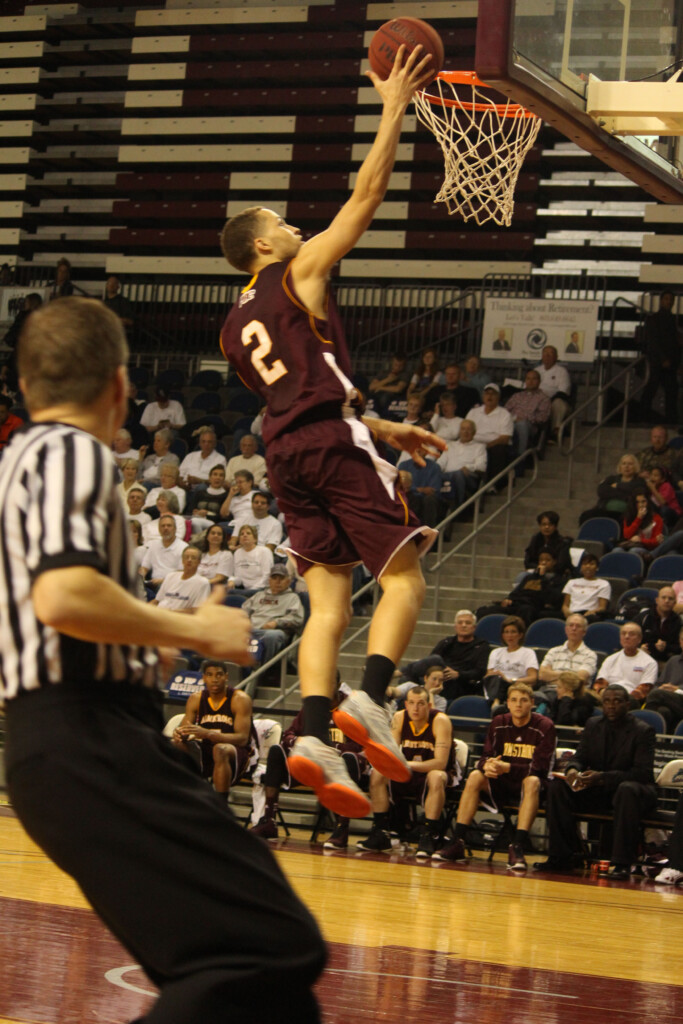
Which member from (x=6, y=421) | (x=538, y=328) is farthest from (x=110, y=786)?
(x=6, y=421)

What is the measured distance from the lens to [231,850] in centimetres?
215

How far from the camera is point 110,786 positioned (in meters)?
2.11

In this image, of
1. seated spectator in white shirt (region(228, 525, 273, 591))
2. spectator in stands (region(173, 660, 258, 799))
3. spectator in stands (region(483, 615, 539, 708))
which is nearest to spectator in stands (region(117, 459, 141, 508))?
seated spectator in white shirt (region(228, 525, 273, 591))

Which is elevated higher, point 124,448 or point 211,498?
point 124,448

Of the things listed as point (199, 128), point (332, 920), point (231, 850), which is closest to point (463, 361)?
point (199, 128)

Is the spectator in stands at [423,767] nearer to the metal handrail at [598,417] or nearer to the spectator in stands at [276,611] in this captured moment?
the spectator in stands at [276,611]

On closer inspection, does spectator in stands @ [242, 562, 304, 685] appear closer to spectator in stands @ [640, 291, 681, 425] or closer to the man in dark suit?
the man in dark suit

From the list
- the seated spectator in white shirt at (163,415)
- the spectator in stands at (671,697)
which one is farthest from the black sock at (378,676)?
the seated spectator in white shirt at (163,415)

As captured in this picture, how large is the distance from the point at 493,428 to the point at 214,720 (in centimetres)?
576

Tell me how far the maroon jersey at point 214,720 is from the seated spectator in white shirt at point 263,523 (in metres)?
3.23

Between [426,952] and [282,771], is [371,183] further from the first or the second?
[282,771]

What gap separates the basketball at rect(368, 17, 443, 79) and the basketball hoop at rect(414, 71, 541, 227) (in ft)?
9.47

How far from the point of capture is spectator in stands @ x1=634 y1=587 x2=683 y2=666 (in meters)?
10.6

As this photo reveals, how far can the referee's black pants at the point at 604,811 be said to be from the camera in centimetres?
910
